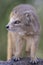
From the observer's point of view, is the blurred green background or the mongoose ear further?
the blurred green background

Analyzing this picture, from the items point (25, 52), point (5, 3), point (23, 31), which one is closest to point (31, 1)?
point (5, 3)

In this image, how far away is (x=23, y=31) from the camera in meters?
4.34

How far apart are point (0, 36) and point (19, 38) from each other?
2.49 m

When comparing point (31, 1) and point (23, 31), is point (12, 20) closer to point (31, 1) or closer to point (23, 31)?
point (23, 31)

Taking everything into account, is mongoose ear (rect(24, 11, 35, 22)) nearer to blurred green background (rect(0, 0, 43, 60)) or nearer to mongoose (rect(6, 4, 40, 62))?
mongoose (rect(6, 4, 40, 62))

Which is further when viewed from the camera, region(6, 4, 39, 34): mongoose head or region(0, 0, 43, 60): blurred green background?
region(0, 0, 43, 60): blurred green background

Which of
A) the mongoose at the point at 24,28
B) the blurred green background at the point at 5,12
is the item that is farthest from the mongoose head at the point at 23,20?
the blurred green background at the point at 5,12

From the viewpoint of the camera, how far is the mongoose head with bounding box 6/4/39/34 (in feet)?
13.9

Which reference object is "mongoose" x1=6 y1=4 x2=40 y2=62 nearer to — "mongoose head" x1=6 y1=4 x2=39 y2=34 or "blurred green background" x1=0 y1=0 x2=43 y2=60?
"mongoose head" x1=6 y1=4 x2=39 y2=34

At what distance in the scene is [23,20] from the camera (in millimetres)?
4297

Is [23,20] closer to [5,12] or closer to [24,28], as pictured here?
[24,28]

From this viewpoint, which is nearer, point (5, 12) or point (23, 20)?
point (23, 20)

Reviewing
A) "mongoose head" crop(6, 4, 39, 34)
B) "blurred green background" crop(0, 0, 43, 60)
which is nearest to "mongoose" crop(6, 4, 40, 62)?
"mongoose head" crop(6, 4, 39, 34)

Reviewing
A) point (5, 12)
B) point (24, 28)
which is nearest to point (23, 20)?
point (24, 28)
